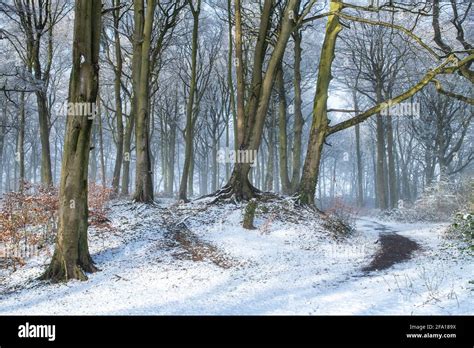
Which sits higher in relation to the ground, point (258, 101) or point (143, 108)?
point (258, 101)

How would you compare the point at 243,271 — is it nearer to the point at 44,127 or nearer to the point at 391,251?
the point at 391,251

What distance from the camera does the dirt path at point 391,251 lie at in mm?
8349

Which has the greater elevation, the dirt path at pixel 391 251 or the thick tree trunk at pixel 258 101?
the thick tree trunk at pixel 258 101

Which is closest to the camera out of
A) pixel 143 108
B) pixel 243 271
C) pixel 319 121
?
pixel 243 271

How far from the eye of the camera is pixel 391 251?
9.89m

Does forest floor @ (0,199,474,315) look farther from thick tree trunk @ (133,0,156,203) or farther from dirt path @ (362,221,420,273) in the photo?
thick tree trunk @ (133,0,156,203)

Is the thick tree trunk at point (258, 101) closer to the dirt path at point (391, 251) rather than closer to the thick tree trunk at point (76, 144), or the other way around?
the dirt path at point (391, 251)

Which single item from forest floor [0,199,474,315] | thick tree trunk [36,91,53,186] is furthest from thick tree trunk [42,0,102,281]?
thick tree trunk [36,91,53,186]

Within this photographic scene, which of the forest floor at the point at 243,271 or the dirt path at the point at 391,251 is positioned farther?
the dirt path at the point at 391,251

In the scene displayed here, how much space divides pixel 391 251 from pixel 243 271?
401 cm

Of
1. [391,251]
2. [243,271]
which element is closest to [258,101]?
[391,251]

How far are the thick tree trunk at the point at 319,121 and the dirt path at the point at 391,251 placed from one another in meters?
2.75

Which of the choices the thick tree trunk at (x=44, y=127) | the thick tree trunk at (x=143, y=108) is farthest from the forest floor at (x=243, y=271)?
the thick tree trunk at (x=44, y=127)

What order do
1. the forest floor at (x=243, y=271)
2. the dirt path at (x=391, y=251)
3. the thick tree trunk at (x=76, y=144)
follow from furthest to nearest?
the dirt path at (x=391, y=251), the thick tree trunk at (x=76, y=144), the forest floor at (x=243, y=271)
